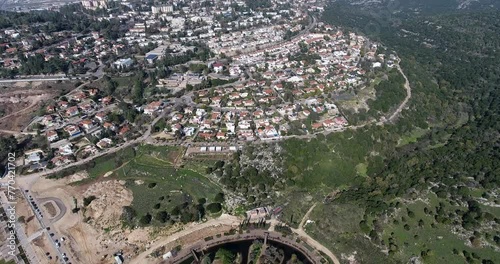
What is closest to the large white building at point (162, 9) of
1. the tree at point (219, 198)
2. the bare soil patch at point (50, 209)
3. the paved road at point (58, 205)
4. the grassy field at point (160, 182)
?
the grassy field at point (160, 182)

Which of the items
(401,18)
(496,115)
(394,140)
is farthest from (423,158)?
(401,18)

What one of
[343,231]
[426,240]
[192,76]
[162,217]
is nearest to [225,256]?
[162,217]

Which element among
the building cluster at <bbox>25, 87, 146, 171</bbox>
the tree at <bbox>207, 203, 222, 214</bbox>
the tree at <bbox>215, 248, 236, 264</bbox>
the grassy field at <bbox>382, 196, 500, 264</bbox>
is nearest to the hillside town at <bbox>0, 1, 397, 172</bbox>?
the building cluster at <bbox>25, 87, 146, 171</bbox>

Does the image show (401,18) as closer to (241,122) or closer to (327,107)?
(327,107)

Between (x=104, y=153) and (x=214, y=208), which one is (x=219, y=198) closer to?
(x=214, y=208)

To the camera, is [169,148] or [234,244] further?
[169,148]

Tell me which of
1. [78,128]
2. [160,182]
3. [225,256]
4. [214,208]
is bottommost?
[225,256]
